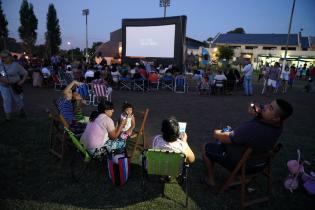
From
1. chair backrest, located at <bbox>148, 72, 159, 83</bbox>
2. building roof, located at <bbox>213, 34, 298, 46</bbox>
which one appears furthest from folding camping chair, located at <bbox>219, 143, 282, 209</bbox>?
building roof, located at <bbox>213, 34, 298, 46</bbox>

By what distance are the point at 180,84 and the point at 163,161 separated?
1074 cm

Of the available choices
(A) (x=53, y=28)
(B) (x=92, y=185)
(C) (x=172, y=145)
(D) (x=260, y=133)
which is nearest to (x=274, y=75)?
(D) (x=260, y=133)

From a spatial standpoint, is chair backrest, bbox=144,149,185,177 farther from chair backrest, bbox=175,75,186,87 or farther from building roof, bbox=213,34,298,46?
building roof, bbox=213,34,298,46

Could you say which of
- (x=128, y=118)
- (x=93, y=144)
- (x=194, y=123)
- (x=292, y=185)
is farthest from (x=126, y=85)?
(x=292, y=185)

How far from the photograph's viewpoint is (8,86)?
600cm

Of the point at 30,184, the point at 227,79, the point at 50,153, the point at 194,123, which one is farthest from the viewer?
the point at 227,79

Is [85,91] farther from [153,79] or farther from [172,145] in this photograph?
[172,145]

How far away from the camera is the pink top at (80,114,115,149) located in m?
3.73

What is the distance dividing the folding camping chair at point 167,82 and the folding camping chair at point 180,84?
0.39 metres

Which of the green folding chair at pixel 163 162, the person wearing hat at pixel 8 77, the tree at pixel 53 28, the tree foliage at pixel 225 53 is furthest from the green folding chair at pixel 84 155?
the tree at pixel 53 28

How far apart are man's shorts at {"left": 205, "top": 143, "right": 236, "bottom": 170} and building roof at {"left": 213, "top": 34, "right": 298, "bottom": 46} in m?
50.3

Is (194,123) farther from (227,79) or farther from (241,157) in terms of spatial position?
(227,79)

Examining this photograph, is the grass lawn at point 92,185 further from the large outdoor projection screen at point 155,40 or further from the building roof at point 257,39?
the building roof at point 257,39

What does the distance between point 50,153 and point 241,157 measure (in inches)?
126
